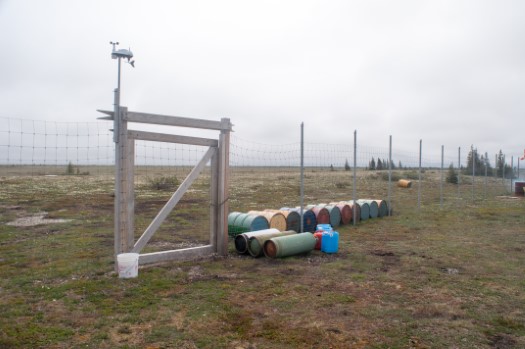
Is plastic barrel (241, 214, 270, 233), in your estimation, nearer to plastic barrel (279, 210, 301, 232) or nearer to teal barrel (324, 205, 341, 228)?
plastic barrel (279, 210, 301, 232)

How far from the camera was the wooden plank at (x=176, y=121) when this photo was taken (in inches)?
284

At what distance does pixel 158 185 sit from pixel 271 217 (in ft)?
66.0

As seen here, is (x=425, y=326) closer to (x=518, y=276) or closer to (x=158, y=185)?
(x=518, y=276)

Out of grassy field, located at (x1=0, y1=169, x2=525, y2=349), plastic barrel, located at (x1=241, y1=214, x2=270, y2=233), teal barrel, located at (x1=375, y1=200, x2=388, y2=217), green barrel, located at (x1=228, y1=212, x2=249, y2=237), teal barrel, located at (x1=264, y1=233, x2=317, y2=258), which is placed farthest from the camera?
teal barrel, located at (x1=375, y1=200, x2=388, y2=217)

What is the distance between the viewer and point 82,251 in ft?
29.2

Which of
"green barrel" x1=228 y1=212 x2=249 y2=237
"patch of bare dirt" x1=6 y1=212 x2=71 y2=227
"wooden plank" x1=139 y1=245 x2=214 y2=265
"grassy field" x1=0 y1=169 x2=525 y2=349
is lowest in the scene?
"grassy field" x1=0 y1=169 x2=525 y2=349

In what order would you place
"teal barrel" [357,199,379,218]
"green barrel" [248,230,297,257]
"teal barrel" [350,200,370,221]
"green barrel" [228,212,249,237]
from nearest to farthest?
"green barrel" [248,230,297,257] → "green barrel" [228,212,249,237] → "teal barrel" [350,200,370,221] → "teal barrel" [357,199,379,218]

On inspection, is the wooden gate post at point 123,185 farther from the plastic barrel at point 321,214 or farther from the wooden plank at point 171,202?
the plastic barrel at point 321,214

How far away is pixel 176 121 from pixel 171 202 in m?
1.62

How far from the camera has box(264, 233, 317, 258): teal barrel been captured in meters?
8.32

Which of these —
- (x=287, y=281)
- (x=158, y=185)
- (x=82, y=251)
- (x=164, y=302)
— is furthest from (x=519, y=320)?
(x=158, y=185)

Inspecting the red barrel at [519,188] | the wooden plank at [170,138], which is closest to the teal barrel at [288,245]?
the wooden plank at [170,138]

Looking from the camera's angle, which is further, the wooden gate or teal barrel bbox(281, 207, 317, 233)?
teal barrel bbox(281, 207, 317, 233)

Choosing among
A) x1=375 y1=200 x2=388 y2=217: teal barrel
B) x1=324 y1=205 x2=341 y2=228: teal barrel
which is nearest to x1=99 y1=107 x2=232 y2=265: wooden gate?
x1=324 y1=205 x2=341 y2=228: teal barrel
